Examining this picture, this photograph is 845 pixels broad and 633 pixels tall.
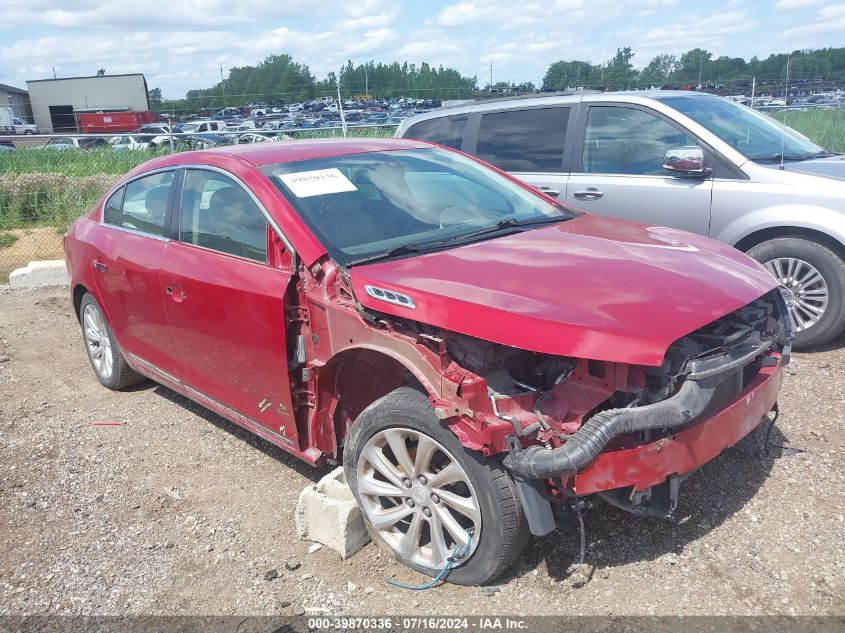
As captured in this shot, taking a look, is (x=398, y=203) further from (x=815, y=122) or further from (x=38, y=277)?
(x=815, y=122)

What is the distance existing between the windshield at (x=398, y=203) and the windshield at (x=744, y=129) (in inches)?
90.9

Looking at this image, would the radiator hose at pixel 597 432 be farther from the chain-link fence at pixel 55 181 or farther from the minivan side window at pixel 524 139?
the chain-link fence at pixel 55 181

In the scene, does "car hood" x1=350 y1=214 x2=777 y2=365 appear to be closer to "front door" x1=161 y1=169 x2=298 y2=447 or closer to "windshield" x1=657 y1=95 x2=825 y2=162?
"front door" x1=161 y1=169 x2=298 y2=447

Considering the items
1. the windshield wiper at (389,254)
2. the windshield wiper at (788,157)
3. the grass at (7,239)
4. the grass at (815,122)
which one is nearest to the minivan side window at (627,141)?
the windshield wiper at (788,157)

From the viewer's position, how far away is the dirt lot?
288 centimetres

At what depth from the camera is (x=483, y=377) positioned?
2.72 m

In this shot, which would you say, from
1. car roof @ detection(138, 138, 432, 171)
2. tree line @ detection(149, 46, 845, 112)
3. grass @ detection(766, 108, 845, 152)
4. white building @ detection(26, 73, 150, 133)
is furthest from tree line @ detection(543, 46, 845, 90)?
white building @ detection(26, 73, 150, 133)

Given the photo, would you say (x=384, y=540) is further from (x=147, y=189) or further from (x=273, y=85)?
(x=273, y=85)

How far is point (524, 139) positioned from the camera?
650cm

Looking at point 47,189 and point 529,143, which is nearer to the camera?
point 529,143

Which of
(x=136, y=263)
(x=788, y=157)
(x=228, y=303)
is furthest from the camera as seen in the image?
(x=788, y=157)

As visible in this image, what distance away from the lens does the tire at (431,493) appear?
2672 mm

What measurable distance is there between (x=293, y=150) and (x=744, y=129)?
3.97 meters

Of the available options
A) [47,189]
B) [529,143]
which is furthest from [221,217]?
[47,189]
